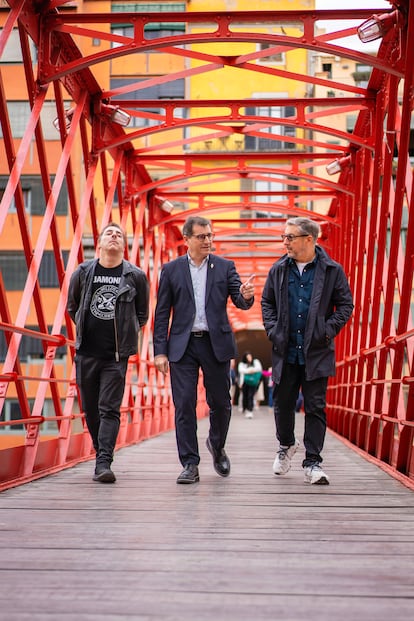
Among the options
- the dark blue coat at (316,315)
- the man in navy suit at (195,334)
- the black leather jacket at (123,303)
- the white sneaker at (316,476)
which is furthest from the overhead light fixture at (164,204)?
the white sneaker at (316,476)

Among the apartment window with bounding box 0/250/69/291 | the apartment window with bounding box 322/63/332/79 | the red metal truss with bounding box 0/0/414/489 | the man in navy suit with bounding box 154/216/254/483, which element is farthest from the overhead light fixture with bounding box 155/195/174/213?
the apartment window with bounding box 0/250/69/291

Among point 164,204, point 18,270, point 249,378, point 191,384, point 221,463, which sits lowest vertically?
point 221,463

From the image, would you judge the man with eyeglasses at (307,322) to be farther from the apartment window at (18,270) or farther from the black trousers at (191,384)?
the apartment window at (18,270)

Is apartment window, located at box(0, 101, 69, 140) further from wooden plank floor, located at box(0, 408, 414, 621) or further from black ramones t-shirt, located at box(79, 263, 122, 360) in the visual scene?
wooden plank floor, located at box(0, 408, 414, 621)

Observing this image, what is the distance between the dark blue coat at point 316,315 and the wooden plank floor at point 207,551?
2.54 feet

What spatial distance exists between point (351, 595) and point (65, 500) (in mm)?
2474

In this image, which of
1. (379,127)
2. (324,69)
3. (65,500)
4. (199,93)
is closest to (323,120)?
(324,69)

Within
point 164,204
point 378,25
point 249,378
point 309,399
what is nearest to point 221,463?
point 309,399

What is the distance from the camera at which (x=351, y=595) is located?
110 inches

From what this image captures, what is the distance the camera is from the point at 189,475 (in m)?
5.77

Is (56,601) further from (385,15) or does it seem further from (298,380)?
(385,15)

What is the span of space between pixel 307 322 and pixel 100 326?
52.5 inches

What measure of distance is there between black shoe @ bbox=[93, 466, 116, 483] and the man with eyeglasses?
1.15 m

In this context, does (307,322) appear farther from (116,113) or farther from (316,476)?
(116,113)
